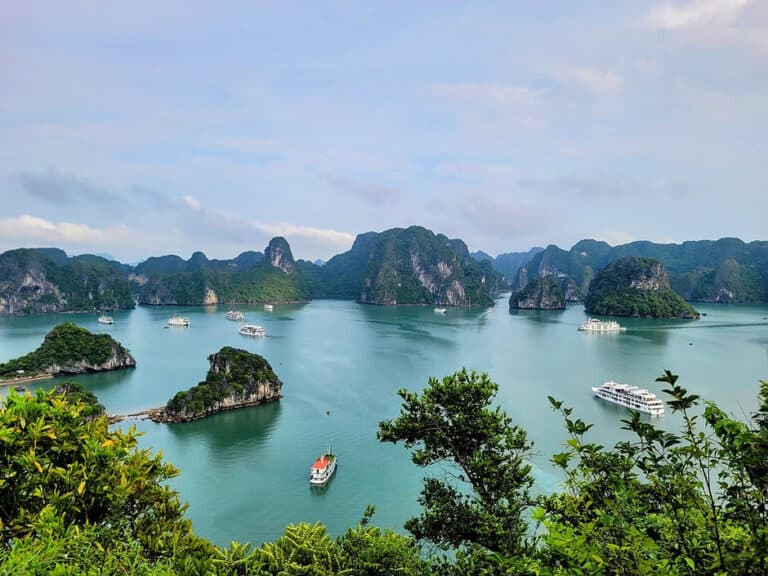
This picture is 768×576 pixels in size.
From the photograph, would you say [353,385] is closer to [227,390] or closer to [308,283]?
[227,390]

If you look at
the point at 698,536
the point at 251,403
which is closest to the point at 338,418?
the point at 251,403

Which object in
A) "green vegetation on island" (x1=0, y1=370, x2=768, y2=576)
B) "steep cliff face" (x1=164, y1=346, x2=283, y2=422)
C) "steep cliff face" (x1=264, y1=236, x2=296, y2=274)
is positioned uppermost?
"steep cliff face" (x1=264, y1=236, x2=296, y2=274)

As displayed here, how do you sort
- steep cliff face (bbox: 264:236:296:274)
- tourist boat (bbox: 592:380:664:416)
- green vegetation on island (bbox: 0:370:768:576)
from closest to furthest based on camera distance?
green vegetation on island (bbox: 0:370:768:576), tourist boat (bbox: 592:380:664:416), steep cliff face (bbox: 264:236:296:274)

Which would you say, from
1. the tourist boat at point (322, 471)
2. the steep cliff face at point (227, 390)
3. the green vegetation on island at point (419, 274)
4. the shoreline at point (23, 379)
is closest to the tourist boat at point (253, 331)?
the shoreline at point (23, 379)

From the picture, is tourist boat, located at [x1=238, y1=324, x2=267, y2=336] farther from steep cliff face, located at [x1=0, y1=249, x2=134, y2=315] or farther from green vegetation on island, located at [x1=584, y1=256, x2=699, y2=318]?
green vegetation on island, located at [x1=584, y1=256, x2=699, y2=318]

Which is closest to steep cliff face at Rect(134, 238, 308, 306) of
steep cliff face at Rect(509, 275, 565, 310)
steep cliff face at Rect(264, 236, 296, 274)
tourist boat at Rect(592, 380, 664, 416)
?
steep cliff face at Rect(264, 236, 296, 274)

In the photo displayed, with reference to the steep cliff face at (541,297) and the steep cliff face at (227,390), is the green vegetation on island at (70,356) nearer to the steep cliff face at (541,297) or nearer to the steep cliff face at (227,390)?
the steep cliff face at (227,390)
